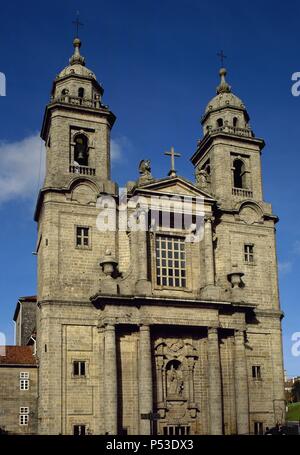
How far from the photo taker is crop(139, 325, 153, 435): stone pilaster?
31.5 m

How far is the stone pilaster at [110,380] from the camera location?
31.0 metres

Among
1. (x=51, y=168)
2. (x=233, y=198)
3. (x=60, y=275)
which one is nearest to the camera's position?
(x=60, y=275)

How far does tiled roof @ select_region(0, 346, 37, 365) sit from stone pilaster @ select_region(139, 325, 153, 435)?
579 cm

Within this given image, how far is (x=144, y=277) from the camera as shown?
112 ft

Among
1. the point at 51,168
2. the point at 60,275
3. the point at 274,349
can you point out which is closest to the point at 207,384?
the point at 274,349

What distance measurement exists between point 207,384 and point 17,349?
10.6 m

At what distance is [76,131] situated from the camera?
37.4 meters

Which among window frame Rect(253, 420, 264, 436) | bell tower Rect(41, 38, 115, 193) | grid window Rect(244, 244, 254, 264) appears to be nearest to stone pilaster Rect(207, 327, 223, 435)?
window frame Rect(253, 420, 264, 436)

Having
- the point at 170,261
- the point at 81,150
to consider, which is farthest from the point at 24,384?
the point at 81,150

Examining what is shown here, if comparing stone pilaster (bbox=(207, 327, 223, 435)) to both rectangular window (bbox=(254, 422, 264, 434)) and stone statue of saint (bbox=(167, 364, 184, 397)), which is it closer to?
stone statue of saint (bbox=(167, 364, 184, 397))

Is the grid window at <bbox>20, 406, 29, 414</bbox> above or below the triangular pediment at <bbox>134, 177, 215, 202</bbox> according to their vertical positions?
below

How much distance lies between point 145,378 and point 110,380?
176cm

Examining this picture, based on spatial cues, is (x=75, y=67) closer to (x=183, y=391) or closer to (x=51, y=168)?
(x=51, y=168)
